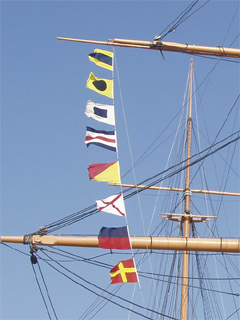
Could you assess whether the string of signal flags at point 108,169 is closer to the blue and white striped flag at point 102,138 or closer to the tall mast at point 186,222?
the blue and white striped flag at point 102,138

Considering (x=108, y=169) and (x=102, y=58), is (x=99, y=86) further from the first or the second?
Result: (x=108, y=169)

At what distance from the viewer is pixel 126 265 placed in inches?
1147

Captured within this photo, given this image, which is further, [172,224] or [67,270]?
[172,224]

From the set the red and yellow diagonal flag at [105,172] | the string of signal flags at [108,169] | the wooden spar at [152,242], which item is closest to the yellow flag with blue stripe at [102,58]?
the string of signal flags at [108,169]

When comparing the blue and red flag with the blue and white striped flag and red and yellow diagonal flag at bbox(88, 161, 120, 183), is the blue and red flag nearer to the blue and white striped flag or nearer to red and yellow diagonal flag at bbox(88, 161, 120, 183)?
red and yellow diagonal flag at bbox(88, 161, 120, 183)

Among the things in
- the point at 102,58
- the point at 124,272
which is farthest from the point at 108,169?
the point at 102,58

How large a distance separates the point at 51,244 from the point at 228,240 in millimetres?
5957

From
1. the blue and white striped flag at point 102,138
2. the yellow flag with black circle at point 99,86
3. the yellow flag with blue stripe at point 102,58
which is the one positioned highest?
the yellow flag with blue stripe at point 102,58

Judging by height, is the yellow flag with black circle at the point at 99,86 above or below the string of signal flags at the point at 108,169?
above

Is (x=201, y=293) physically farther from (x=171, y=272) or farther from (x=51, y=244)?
(x=51, y=244)

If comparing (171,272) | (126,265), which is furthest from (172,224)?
(126,265)

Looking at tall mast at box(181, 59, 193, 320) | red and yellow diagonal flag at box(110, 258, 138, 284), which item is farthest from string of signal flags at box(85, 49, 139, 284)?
tall mast at box(181, 59, 193, 320)

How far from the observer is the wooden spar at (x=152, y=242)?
106 ft

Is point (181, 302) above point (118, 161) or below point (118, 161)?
below
